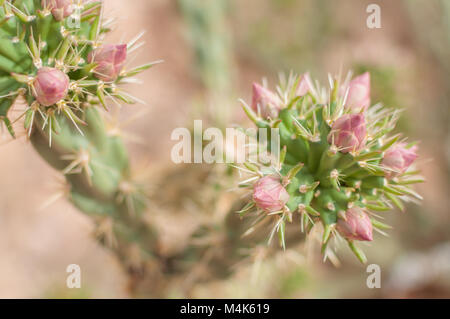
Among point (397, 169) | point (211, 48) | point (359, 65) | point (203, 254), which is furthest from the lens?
point (211, 48)

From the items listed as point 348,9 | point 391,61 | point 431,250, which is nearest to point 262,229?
point 391,61

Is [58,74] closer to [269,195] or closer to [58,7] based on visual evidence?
[58,7]

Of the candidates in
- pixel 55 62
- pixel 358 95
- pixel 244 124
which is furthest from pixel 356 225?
pixel 244 124

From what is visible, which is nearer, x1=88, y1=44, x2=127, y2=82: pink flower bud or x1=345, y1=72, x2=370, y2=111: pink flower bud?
x1=88, y1=44, x2=127, y2=82: pink flower bud

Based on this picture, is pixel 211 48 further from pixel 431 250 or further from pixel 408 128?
pixel 431 250

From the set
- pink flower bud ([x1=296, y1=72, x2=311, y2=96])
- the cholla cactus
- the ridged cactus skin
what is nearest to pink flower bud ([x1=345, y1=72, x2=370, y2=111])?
the cholla cactus

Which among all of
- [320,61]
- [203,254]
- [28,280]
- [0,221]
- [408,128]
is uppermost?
[320,61]

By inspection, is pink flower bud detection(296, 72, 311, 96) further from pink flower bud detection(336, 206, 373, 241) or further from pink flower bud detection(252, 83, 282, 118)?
pink flower bud detection(336, 206, 373, 241)
